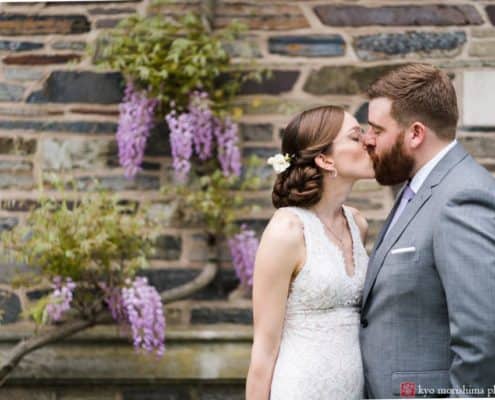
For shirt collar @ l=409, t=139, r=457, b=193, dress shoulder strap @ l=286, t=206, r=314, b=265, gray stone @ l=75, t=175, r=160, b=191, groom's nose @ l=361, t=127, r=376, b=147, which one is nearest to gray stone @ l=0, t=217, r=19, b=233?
gray stone @ l=75, t=175, r=160, b=191

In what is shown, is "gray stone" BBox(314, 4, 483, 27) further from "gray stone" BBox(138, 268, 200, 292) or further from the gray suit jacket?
the gray suit jacket

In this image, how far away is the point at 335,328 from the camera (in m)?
2.84

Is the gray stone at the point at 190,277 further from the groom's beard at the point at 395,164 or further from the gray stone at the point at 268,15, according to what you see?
the groom's beard at the point at 395,164

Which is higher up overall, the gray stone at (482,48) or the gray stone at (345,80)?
the gray stone at (482,48)

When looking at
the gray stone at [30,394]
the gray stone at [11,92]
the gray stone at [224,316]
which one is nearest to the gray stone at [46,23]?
the gray stone at [11,92]

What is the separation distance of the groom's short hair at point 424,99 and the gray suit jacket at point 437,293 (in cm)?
11

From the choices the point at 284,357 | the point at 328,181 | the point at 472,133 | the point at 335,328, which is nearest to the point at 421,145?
the point at 328,181

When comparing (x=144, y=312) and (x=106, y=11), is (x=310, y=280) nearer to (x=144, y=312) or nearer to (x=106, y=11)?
(x=144, y=312)

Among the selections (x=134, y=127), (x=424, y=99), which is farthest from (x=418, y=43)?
(x=424, y=99)

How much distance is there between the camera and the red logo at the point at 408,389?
253 cm

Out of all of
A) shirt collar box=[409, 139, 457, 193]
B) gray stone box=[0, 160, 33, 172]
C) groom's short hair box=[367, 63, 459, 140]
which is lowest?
gray stone box=[0, 160, 33, 172]

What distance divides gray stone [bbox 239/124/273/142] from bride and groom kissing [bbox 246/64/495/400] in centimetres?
165

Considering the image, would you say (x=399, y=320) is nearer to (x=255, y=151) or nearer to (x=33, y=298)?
(x=255, y=151)

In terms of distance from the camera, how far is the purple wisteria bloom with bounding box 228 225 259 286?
4.56m
